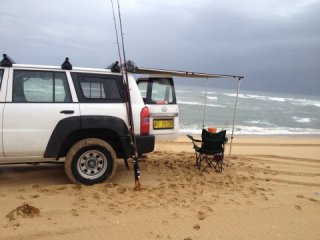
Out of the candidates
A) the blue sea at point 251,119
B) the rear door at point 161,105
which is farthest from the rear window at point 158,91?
the blue sea at point 251,119

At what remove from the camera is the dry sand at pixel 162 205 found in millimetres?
4027

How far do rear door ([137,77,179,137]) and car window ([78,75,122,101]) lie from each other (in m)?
0.66

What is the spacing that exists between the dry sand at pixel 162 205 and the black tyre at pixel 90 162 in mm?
182

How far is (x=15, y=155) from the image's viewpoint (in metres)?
5.12

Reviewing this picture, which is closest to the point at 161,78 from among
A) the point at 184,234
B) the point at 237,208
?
the point at 237,208

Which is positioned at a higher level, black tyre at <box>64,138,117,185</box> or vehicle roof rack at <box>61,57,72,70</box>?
vehicle roof rack at <box>61,57,72,70</box>

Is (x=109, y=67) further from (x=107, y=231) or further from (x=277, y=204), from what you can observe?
(x=277, y=204)

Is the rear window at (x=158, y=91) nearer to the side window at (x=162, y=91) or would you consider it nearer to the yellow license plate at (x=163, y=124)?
the side window at (x=162, y=91)

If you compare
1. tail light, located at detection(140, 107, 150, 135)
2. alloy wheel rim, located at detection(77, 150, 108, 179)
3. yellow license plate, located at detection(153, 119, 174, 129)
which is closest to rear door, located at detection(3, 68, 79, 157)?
alloy wheel rim, located at detection(77, 150, 108, 179)

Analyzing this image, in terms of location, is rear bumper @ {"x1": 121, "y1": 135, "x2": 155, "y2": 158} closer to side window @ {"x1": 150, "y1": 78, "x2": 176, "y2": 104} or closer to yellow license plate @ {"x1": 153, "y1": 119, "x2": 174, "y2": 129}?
yellow license plate @ {"x1": 153, "y1": 119, "x2": 174, "y2": 129}

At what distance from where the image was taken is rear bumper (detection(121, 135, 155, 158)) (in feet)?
18.3

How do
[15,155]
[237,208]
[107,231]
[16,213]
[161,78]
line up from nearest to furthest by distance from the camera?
[107,231] < [16,213] < [237,208] < [15,155] < [161,78]

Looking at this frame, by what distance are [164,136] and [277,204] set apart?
6.55ft

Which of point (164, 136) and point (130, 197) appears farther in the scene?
point (164, 136)
